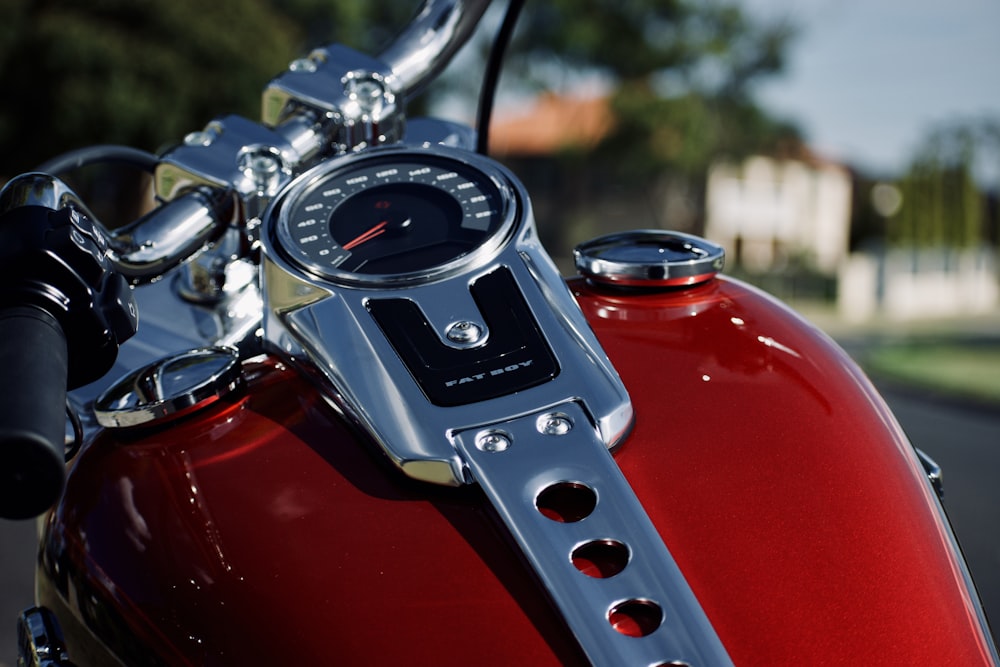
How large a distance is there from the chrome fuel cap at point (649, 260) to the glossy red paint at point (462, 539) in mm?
125

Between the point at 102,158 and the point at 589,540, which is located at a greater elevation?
the point at 102,158

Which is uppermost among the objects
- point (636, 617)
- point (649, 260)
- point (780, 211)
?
point (649, 260)

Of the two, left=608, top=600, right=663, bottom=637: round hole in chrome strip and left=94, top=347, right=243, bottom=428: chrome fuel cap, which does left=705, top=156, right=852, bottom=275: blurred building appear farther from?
left=608, top=600, right=663, bottom=637: round hole in chrome strip

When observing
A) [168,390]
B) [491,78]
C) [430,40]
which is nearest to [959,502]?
[491,78]

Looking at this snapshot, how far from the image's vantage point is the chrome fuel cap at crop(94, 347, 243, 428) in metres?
0.73

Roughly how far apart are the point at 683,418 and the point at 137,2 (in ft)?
61.1

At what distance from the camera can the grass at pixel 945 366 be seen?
9.11 m

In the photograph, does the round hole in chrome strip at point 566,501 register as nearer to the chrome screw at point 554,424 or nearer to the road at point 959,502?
the chrome screw at point 554,424

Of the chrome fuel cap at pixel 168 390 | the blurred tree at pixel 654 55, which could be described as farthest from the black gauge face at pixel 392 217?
the blurred tree at pixel 654 55

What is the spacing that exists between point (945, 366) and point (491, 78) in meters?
11.8

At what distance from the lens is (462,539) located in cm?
64

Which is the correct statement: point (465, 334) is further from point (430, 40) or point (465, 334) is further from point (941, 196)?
point (941, 196)

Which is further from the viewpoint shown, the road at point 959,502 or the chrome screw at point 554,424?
the road at point 959,502

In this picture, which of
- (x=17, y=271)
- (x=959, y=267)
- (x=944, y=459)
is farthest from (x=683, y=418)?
(x=959, y=267)
